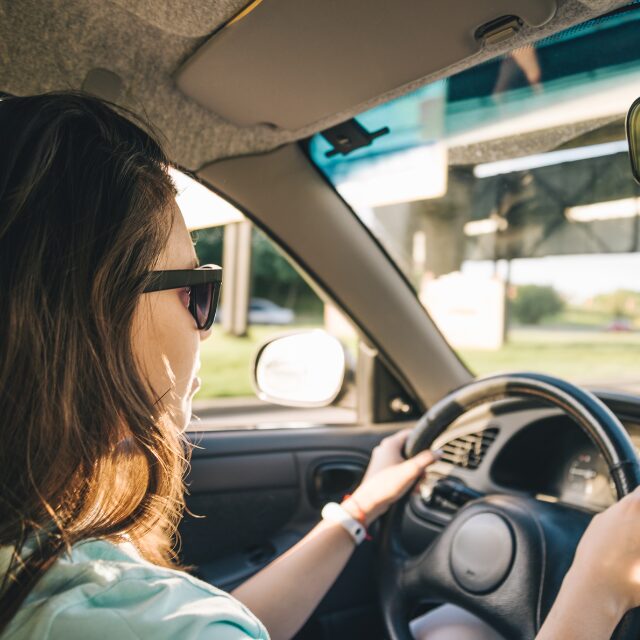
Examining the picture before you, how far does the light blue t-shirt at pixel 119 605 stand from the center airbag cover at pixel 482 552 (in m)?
0.76

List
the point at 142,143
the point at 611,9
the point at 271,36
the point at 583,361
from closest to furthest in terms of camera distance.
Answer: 1. the point at 142,143
2. the point at 611,9
3. the point at 271,36
4. the point at 583,361

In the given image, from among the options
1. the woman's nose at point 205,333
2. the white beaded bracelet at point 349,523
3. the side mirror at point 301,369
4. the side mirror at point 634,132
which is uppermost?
the side mirror at point 634,132

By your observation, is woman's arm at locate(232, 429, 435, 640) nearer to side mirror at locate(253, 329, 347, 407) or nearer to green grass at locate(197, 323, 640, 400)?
side mirror at locate(253, 329, 347, 407)

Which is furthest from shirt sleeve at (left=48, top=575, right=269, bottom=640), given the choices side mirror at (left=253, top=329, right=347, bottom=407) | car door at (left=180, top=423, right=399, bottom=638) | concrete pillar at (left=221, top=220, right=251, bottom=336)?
concrete pillar at (left=221, top=220, right=251, bottom=336)

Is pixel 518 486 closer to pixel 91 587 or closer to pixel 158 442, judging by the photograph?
pixel 158 442

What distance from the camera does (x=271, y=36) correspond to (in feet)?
5.25

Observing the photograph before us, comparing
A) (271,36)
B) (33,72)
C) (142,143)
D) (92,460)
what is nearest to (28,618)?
(92,460)

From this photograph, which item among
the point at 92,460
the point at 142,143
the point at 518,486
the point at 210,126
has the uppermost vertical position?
the point at 210,126

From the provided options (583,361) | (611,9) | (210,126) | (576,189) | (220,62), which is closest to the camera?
(611,9)

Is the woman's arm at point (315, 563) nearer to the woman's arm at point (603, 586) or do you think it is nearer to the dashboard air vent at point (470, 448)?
the dashboard air vent at point (470, 448)

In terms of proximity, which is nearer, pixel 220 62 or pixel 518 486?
pixel 220 62

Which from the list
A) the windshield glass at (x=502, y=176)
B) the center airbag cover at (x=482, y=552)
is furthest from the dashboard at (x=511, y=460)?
the center airbag cover at (x=482, y=552)

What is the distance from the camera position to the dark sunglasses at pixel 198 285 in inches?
48.2

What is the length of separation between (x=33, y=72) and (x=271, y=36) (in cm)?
69
